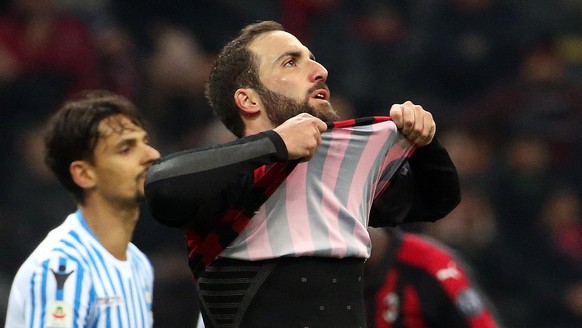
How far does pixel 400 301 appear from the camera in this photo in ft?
15.9

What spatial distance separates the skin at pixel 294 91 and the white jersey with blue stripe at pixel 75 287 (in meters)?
0.92

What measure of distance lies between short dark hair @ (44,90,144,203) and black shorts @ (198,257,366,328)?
1.27 m

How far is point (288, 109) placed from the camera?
10.7ft

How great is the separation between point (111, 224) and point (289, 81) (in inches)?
47.4

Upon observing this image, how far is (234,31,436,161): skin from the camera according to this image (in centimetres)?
326

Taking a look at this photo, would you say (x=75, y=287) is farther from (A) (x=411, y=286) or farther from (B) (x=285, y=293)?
(A) (x=411, y=286)

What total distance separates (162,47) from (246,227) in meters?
4.62

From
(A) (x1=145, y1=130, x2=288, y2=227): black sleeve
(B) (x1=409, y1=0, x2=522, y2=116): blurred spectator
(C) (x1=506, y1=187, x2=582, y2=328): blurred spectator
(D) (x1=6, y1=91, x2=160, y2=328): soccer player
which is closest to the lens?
(A) (x1=145, y1=130, x2=288, y2=227): black sleeve

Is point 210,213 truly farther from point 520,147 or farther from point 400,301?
point 520,147

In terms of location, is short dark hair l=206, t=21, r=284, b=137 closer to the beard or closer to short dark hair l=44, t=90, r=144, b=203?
the beard

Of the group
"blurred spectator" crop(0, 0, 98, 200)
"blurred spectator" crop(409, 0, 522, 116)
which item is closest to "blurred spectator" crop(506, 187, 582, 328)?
"blurred spectator" crop(409, 0, 522, 116)

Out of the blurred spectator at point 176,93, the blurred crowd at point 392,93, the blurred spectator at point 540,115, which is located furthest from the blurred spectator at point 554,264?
the blurred spectator at point 176,93

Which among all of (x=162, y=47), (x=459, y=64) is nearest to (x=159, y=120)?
(x=162, y=47)

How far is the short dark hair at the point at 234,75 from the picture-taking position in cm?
336
